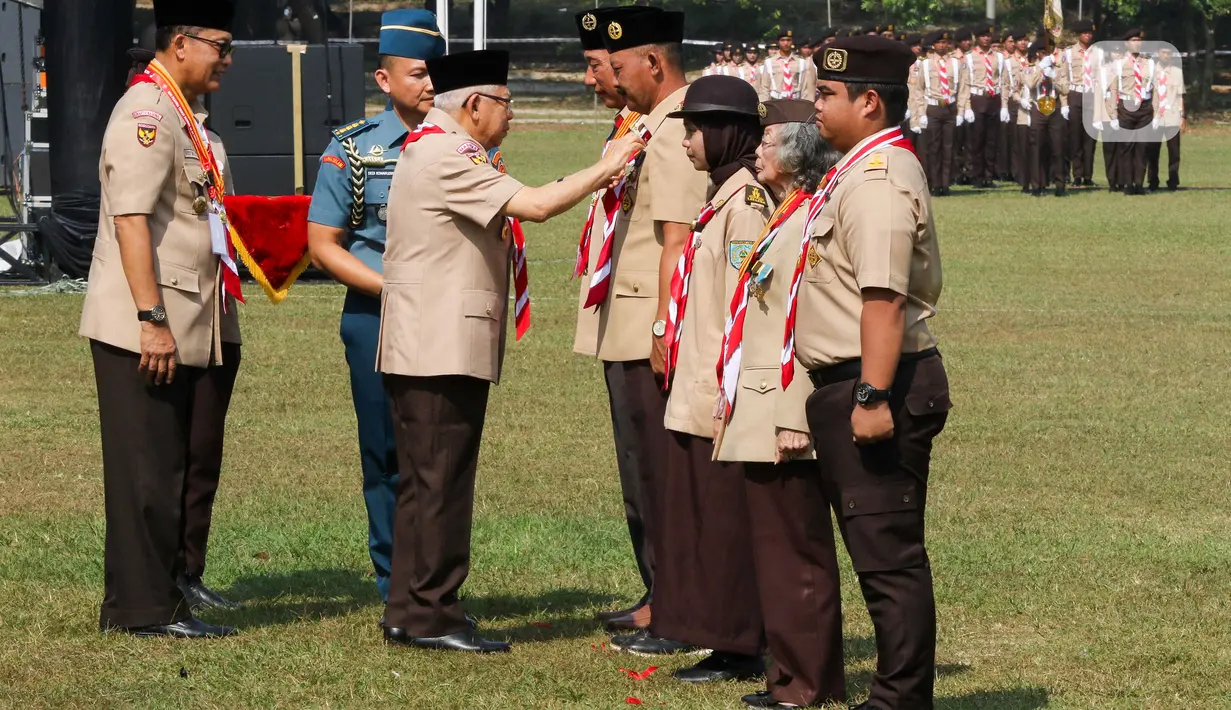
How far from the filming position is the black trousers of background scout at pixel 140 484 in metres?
6.10

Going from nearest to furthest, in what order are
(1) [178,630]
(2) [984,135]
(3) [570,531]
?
(1) [178,630], (3) [570,531], (2) [984,135]

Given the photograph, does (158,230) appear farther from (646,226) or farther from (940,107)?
(940,107)

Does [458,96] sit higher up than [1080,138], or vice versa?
[458,96]

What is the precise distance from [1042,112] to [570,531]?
2219 centimetres

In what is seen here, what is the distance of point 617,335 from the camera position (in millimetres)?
6293

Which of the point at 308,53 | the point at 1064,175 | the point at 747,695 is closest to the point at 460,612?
the point at 747,695

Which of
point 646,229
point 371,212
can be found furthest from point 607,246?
point 371,212

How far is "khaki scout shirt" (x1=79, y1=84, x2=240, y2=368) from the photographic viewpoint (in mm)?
6000

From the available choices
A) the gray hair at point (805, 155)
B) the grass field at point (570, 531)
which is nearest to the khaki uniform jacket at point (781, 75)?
the grass field at point (570, 531)

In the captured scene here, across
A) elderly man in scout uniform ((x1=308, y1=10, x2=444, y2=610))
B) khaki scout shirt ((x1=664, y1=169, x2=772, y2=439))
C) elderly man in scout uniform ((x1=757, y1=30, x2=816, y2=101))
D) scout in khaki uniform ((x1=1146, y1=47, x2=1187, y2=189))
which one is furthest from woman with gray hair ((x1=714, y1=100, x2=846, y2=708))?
elderly man in scout uniform ((x1=757, y1=30, x2=816, y2=101))

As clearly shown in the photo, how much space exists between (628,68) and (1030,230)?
629 inches

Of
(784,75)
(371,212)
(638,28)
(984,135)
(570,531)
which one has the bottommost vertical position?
(570,531)

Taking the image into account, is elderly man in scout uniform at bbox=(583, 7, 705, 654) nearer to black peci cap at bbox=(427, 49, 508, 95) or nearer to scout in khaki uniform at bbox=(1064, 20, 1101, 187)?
black peci cap at bbox=(427, 49, 508, 95)

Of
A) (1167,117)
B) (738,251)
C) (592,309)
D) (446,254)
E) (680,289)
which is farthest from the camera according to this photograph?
(1167,117)
